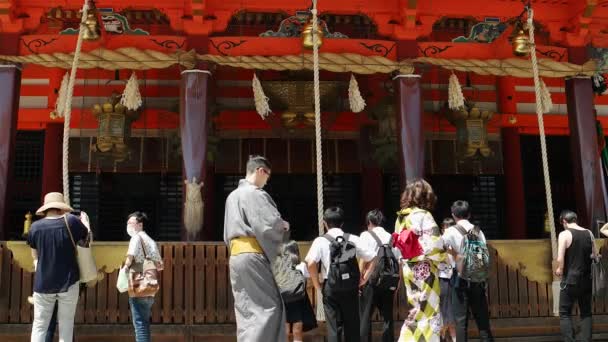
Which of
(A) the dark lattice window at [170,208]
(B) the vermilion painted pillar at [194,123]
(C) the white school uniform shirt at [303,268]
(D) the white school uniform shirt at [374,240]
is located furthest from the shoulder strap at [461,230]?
(A) the dark lattice window at [170,208]

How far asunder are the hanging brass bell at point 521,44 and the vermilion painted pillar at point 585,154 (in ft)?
3.60

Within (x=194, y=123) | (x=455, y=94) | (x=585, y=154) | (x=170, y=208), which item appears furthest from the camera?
(x=170, y=208)

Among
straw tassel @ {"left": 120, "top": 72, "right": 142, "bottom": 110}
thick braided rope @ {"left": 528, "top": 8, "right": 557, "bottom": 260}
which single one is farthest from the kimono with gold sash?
straw tassel @ {"left": 120, "top": 72, "right": 142, "bottom": 110}

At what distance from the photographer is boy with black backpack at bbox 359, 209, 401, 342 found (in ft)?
19.1

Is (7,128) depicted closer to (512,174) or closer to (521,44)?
(521,44)

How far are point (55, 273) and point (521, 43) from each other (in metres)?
6.90

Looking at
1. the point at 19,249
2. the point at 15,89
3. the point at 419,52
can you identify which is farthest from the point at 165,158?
the point at 419,52

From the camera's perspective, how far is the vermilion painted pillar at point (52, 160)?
36.8 ft

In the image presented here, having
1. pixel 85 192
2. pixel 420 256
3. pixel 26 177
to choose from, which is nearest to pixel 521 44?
pixel 420 256

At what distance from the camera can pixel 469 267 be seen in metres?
5.83

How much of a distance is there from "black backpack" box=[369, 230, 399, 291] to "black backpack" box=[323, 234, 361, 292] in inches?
11.3

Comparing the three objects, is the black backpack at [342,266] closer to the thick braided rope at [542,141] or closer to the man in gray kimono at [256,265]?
the man in gray kimono at [256,265]

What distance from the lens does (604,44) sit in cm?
955

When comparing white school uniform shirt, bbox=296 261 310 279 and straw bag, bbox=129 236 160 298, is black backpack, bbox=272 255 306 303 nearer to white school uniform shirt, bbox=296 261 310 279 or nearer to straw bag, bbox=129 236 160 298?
white school uniform shirt, bbox=296 261 310 279
